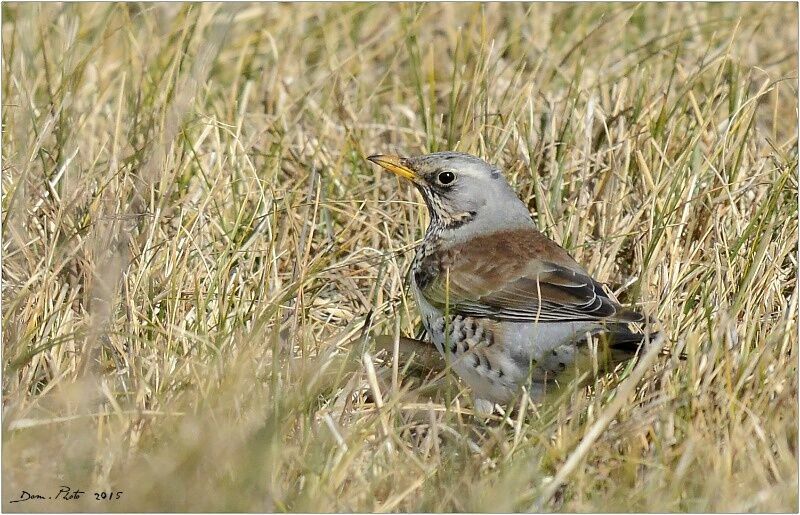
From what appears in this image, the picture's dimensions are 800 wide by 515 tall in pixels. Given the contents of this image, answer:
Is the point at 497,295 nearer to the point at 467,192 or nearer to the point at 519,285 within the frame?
the point at 519,285

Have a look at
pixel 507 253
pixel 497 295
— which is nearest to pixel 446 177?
pixel 507 253

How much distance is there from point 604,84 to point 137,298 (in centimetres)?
291

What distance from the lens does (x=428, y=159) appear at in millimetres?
4922

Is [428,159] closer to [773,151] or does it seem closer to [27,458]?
[773,151]

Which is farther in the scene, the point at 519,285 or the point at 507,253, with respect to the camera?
the point at 507,253

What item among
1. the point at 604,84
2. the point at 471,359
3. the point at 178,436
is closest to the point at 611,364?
the point at 471,359

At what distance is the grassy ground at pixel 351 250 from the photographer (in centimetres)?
351

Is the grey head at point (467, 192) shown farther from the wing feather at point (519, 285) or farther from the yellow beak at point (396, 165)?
the wing feather at point (519, 285)

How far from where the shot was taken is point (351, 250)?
5359 millimetres

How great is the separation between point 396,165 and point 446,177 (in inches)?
8.9

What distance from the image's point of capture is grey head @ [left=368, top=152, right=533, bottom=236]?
487 centimetres
